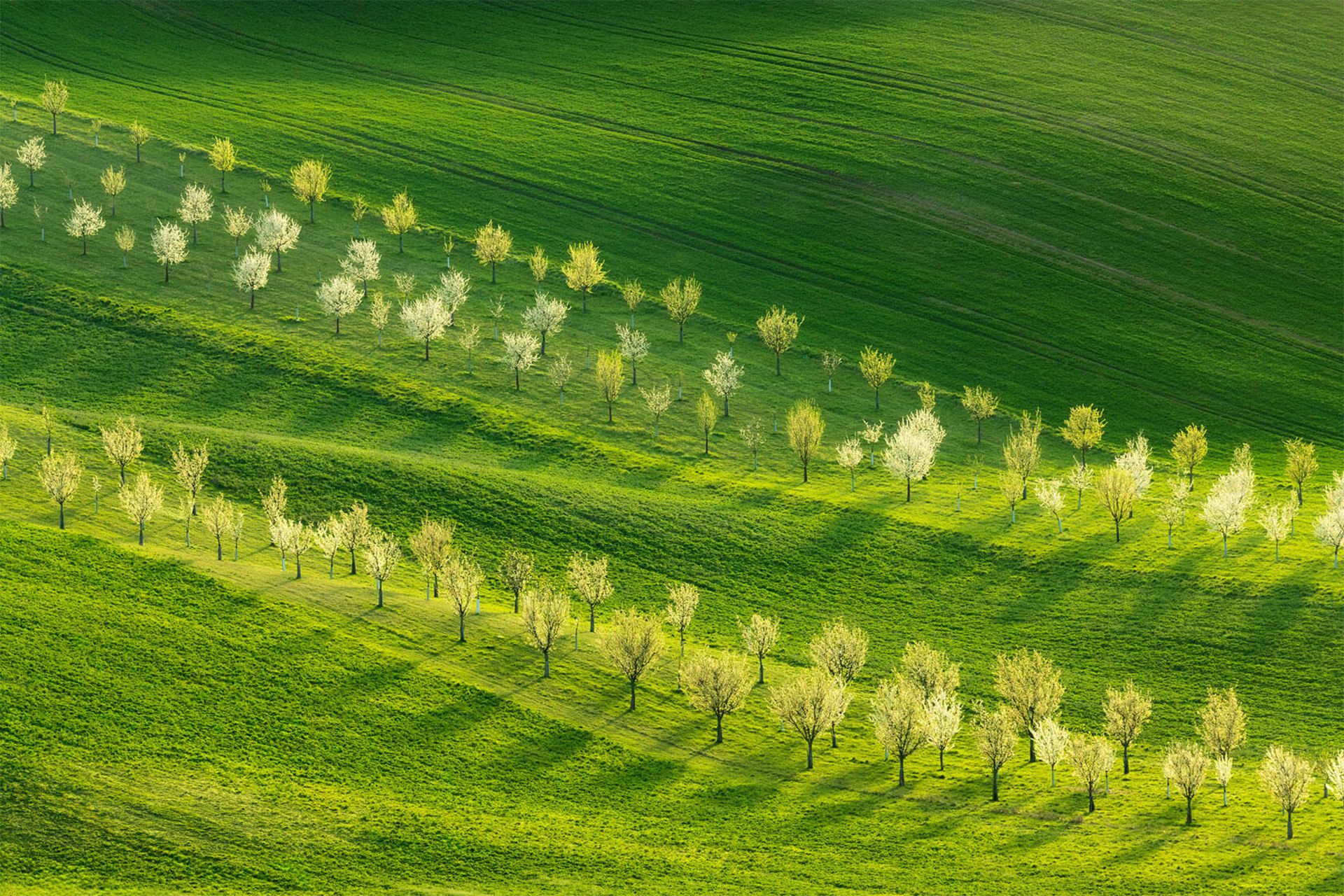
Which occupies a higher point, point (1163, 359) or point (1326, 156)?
point (1326, 156)

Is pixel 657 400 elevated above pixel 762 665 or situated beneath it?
elevated above

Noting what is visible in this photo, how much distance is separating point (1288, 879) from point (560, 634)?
4404cm

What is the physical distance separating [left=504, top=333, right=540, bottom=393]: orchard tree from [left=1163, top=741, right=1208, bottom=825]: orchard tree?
67721 millimetres

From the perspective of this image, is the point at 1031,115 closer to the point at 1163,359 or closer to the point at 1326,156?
the point at 1326,156

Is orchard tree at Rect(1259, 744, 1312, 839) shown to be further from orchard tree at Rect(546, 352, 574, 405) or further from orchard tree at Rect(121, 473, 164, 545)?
orchard tree at Rect(121, 473, 164, 545)

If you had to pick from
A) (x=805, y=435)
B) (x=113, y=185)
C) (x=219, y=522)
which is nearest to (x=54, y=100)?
(x=113, y=185)

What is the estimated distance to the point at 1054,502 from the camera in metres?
103

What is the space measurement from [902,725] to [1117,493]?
39.1m

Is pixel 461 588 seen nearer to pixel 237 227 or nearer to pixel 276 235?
pixel 276 235

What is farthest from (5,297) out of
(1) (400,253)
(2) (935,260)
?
(2) (935,260)

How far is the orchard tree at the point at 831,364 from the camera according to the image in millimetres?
127194

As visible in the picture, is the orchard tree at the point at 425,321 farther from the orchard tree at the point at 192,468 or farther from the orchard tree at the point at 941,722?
the orchard tree at the point at 941,722

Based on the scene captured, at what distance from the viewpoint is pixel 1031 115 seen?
181875mm

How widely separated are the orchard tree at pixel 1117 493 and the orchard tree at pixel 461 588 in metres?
51.4
